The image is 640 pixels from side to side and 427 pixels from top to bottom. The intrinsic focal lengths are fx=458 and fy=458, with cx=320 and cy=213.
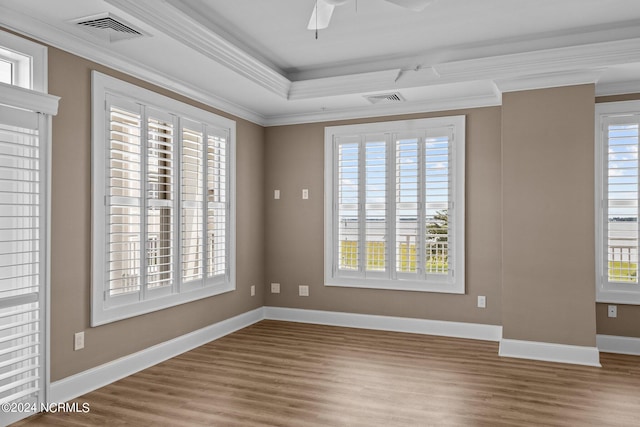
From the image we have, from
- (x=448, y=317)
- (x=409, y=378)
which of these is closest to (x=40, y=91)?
(x=409, y=378)

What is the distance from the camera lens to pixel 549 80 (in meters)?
4.11

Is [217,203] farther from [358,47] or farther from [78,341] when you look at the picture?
[358,47]

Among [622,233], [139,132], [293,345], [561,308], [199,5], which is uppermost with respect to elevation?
[199,5]

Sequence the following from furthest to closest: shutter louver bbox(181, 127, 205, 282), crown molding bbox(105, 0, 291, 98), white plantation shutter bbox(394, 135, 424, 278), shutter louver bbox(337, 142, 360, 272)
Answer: shutter louver bbox(337, 142, 360, 272) → white plantation shutter bbox(394, 135, 424, 278) → shutter louver bbox(181, 127, 205, 282) → crown molding bbox(105, 0, 291, 98)

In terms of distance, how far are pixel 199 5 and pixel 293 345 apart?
10.4 feet

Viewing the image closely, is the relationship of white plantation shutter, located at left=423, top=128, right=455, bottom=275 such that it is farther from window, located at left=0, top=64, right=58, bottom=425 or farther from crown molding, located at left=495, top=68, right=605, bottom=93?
window, located at left=0, top=64, right=58, bottom=425

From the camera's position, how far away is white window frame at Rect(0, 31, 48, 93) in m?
2.88

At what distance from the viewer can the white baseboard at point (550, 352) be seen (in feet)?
13.1

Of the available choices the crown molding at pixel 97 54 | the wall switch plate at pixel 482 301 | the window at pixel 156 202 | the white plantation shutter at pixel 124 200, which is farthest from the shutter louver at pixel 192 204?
the wall switch plate at pixel 482 301

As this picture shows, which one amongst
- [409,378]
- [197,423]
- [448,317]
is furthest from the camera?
[448,317]

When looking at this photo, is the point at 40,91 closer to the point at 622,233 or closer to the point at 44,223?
the point at 44,223

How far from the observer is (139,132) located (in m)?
3.85

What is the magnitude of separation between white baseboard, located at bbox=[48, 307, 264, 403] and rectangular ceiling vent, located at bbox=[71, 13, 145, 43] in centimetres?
243

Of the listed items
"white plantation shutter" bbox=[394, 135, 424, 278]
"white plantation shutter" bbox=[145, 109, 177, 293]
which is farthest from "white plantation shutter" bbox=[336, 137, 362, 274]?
"white plantation shutter" bbox=[145, 109, 177, 293]
